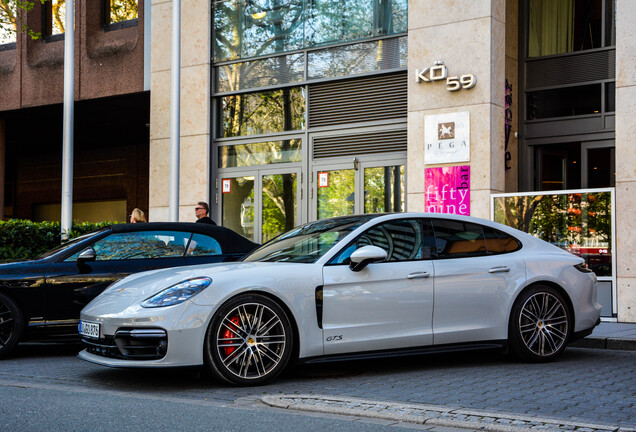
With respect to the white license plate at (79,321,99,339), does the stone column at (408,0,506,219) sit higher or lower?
higher

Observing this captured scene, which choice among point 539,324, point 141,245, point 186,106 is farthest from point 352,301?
point 186,106

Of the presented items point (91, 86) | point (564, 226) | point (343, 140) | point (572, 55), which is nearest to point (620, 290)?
point (564, 226)

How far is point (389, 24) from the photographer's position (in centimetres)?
1500

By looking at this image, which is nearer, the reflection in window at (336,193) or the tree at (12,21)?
the reflection in window at (336,193)

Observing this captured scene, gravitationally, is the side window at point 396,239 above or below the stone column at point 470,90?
below

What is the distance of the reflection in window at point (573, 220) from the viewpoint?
1227cm

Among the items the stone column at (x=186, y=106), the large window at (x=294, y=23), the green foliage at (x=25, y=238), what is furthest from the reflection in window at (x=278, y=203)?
the green foliage at (x=25, y=238)

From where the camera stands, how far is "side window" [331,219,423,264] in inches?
287

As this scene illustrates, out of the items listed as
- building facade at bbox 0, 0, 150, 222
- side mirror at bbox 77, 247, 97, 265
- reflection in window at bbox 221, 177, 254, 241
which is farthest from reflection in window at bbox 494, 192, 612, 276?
building facade at bbox 0, 0, 150, 222

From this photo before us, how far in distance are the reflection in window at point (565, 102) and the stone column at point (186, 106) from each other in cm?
650

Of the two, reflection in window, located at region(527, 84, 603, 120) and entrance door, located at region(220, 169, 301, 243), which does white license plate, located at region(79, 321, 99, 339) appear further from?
reflection in window, located at region(527, 84, 603, 120)

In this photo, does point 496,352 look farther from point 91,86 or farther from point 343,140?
point 91,86

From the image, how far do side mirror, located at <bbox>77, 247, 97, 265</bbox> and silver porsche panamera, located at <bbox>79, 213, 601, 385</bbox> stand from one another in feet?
5.59

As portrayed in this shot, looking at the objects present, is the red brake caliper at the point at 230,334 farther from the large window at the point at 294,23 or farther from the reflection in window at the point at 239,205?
the reflection in window at the point at 239,205
